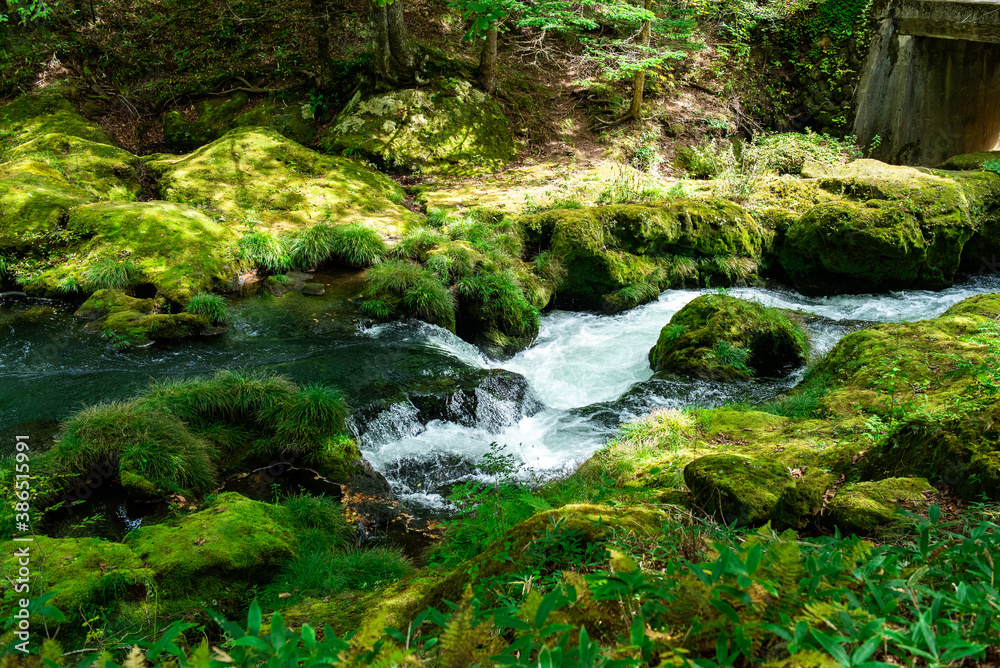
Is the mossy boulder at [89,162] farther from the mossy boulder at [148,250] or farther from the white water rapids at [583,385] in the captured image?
the white water rapids at [583,385]

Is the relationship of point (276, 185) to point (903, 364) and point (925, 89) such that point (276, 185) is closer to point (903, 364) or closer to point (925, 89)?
point (903, 364)

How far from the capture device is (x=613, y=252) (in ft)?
32.2

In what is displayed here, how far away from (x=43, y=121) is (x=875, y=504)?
15.0 meters

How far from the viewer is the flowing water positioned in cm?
577

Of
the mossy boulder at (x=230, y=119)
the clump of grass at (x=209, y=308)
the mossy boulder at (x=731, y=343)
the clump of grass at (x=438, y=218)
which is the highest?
the mossy boulder at (x=230, y=119)

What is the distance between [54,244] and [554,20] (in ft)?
30.5

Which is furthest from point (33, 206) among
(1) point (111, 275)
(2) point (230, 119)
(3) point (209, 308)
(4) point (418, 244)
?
(2) point (230, 119)

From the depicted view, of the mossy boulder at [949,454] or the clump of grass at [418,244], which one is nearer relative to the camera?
the mossy boulder at [949,454]

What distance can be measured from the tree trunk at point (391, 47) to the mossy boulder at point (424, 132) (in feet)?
1.25

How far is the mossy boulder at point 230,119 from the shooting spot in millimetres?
13258

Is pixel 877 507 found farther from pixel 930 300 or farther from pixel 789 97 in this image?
pixel 789 97

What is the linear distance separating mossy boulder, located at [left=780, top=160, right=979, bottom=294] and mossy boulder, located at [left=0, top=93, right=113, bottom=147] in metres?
12.9

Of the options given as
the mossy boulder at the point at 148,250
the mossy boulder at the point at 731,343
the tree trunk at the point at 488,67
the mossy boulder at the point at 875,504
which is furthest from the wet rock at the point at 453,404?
the tree trunk at the point at 488,67

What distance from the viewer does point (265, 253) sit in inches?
353
